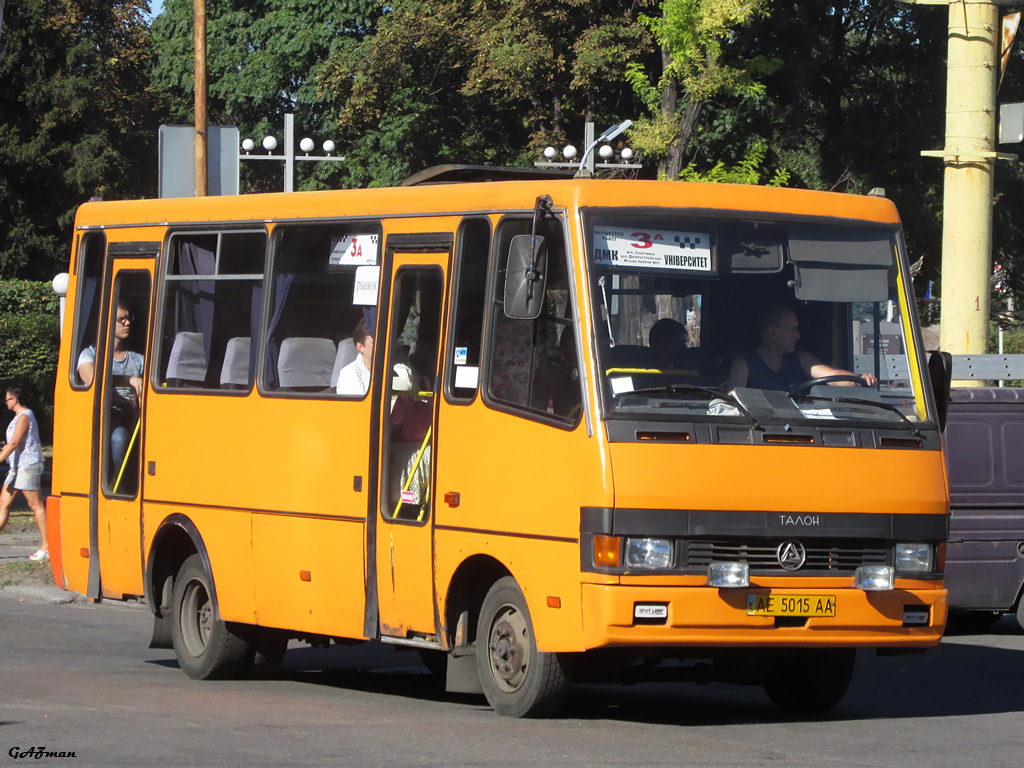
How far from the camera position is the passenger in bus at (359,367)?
9.68m

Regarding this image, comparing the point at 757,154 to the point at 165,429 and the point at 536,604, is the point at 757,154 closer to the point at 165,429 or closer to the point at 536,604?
the point at 165,429

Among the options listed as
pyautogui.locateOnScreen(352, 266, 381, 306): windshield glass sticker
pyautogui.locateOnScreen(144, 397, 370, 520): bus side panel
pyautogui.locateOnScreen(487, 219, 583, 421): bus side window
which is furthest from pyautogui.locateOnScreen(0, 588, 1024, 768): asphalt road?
pyautogui.locateOnScreen(352, 266, 381, 306): windshield glass sticker

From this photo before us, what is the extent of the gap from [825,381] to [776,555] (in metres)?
0.97

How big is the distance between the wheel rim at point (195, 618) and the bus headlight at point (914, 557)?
4680 mm

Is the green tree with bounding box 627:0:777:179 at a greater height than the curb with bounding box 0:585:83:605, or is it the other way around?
the green tree with bounding box 627:0:777:179

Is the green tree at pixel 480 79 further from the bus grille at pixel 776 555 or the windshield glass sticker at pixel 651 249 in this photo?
the bus grille at pixel 776 555

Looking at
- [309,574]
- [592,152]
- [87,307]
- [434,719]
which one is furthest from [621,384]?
[592,152]

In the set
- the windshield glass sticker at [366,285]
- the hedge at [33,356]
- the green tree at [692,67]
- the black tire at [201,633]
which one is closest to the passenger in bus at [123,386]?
the black tire at [201,633]

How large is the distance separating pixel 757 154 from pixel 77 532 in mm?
21463

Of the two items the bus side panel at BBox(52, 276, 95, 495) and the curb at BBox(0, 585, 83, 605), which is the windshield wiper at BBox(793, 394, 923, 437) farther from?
the curb at BBox(0, 585, 83, 605)

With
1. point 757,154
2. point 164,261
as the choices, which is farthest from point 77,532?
point 757,154

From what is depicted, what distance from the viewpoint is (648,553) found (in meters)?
7.96

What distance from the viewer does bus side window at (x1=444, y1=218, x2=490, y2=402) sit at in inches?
352

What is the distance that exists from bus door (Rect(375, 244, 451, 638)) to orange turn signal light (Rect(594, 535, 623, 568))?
4.56 ft
